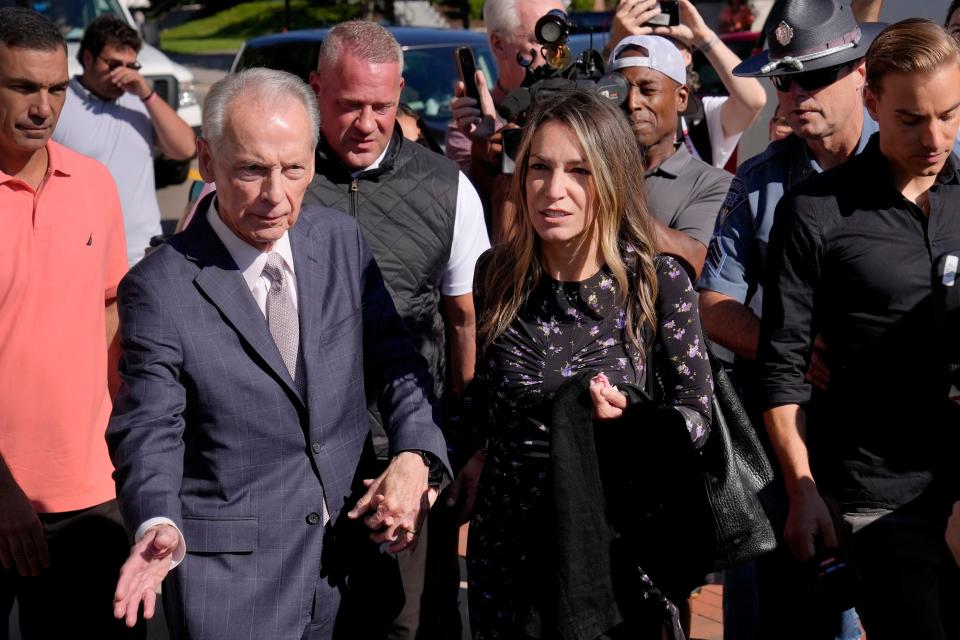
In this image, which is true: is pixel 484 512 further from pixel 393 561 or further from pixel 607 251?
pixel 607 251

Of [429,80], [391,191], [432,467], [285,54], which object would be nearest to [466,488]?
[432,467]

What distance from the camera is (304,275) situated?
283 cm

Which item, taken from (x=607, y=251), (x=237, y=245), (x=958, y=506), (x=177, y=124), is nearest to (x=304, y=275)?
(x=237, y=245)

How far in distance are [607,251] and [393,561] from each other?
0.94 meters

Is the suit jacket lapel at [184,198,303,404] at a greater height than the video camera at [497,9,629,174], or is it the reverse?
the video camera at [497,9,629,174]

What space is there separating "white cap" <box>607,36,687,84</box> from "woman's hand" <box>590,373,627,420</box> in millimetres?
1647

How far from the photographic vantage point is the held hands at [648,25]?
4449 mm

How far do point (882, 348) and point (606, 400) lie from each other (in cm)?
73

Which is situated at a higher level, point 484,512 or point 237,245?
Result: point 237,245

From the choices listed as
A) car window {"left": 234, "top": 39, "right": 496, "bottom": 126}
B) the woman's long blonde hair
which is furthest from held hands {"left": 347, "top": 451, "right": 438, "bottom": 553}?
car window {"left": 234, "top": 39, "right": 496, "bottom": 126}

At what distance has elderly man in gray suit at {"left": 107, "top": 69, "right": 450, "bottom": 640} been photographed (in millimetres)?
2625

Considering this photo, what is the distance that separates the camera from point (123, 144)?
5965 millimetres

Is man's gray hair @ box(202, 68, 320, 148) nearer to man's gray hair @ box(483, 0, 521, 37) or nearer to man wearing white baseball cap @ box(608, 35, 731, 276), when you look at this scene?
man wearing white baseball cap @ box(608, 35, 731, 276)

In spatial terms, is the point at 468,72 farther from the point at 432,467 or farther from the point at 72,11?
the point at 72,11
